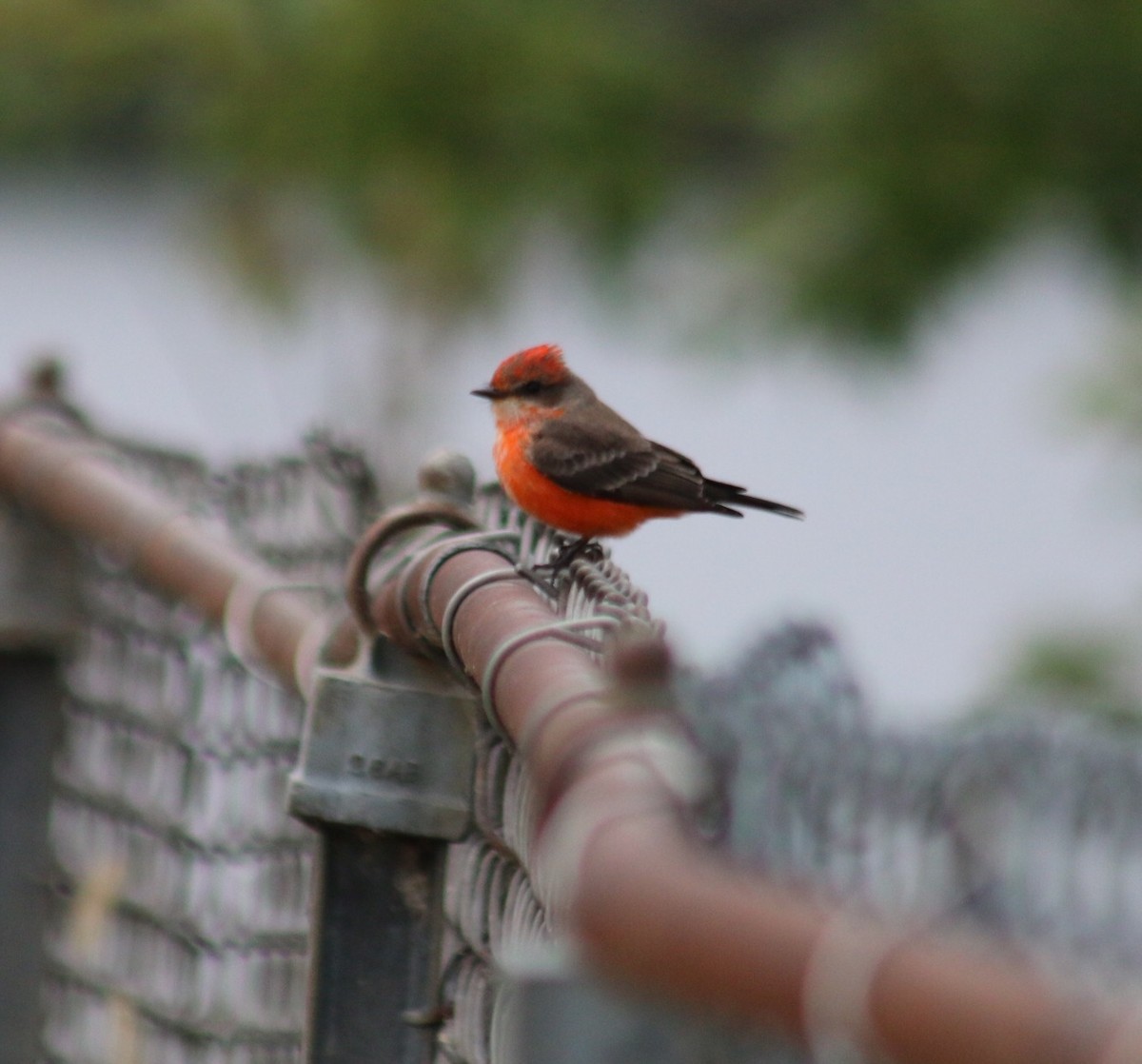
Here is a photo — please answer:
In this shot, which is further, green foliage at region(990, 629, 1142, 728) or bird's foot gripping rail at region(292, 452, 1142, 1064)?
green foliage at region(990, 629, 1142, 728)

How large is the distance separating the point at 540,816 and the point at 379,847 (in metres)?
0.71

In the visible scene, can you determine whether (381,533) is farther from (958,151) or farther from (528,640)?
(958,151)

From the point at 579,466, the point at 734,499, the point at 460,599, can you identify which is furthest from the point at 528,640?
the point at 734,499

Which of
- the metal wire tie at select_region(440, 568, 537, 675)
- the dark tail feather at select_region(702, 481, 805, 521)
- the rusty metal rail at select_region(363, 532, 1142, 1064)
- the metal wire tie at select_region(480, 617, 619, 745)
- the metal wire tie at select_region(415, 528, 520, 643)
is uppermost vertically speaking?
the dark tail feather at select_region(702, 481, 805, 521)

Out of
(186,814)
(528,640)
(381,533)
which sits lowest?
(528,640)

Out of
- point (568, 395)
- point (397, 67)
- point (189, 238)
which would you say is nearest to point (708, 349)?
point (568, 395)

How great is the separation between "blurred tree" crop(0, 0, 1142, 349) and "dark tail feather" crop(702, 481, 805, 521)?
25.0 inches

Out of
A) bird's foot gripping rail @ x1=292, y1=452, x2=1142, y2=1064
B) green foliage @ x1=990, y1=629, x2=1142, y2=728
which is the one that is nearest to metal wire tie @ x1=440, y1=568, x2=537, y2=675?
bird's foot gripping rail @ x1=292, y1=452, x2=1142, y2=1064

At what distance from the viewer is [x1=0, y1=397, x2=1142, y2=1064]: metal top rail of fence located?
796 mm

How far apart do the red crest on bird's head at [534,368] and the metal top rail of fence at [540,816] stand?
1.06m

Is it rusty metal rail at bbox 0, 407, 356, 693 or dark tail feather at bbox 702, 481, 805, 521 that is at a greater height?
dark tail feather at bbox 702, 481, 805, 521

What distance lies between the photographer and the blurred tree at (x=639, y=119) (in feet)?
14.7

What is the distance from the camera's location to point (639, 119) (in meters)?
5.65

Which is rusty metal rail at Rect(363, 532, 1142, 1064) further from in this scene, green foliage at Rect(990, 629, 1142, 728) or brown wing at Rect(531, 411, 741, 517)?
green foliage at Rect(990, 629, 1142, 728)
